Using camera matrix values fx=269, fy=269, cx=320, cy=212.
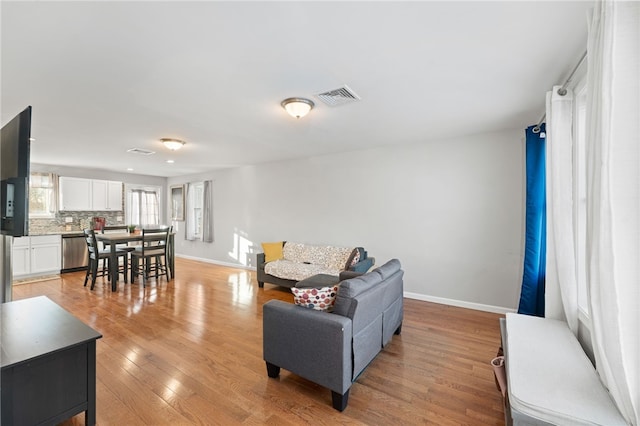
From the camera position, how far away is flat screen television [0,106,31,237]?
4.88 feet

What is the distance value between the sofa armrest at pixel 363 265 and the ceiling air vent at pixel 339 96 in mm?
2307

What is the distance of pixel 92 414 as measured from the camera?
1.68 metres

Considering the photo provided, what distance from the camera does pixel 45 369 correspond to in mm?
1500

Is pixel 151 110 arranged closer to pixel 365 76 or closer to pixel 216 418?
pixel 365 76

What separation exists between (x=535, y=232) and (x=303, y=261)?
3.46 metres

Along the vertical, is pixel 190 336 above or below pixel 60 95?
below

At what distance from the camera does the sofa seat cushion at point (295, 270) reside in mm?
4367

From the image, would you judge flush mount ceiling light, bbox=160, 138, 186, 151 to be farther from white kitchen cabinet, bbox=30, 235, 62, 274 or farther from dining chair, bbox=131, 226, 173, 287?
white kitchen cabinet, bbox=30, 235, 62, 274

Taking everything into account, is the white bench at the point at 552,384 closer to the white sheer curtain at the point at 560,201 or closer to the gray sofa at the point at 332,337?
the white sheer curtain at the point at 560,201

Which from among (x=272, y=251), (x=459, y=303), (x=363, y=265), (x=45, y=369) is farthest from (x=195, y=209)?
(x=459, y=303)

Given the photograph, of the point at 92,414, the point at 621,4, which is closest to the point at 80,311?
the point at 92,414

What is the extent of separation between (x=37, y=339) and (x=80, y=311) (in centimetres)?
270

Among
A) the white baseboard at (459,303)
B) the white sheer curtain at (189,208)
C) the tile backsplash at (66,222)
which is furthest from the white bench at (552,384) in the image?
the tile backsplash at (66,222)

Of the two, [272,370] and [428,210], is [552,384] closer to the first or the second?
[272,370]
